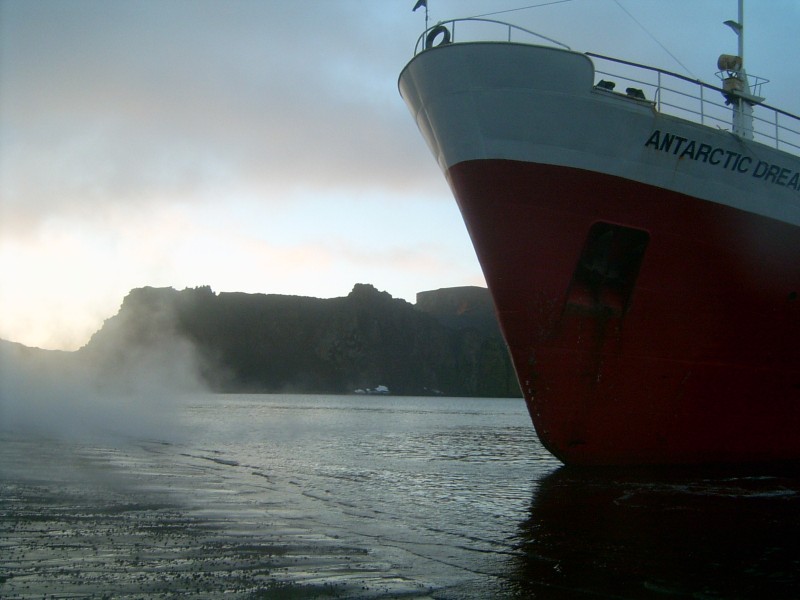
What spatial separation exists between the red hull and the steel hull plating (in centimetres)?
3

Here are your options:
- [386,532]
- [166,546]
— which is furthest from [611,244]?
[166,546]

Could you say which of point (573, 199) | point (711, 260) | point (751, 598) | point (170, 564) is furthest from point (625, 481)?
point (170, 564)

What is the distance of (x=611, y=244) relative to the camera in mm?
13906

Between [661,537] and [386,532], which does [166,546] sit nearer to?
[386,532]

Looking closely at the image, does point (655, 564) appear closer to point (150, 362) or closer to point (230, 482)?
point (230, 482)

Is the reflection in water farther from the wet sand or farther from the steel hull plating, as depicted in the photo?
the wet sand

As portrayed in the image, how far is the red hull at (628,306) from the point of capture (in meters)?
13.6

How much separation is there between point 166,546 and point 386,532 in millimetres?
3142

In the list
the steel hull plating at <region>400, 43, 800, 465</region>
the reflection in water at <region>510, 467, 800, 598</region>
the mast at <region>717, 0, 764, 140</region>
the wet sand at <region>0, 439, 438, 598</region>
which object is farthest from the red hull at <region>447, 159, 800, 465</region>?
the wet sand at <region>0, 439, 438, 598</region>

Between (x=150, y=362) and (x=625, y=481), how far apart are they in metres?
123

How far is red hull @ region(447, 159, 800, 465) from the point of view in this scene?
13578 mm

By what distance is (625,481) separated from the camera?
547 inches

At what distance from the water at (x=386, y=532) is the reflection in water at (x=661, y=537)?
39 millimetres

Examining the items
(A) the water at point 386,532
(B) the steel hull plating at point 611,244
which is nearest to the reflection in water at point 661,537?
(A) the water at point 386,532
